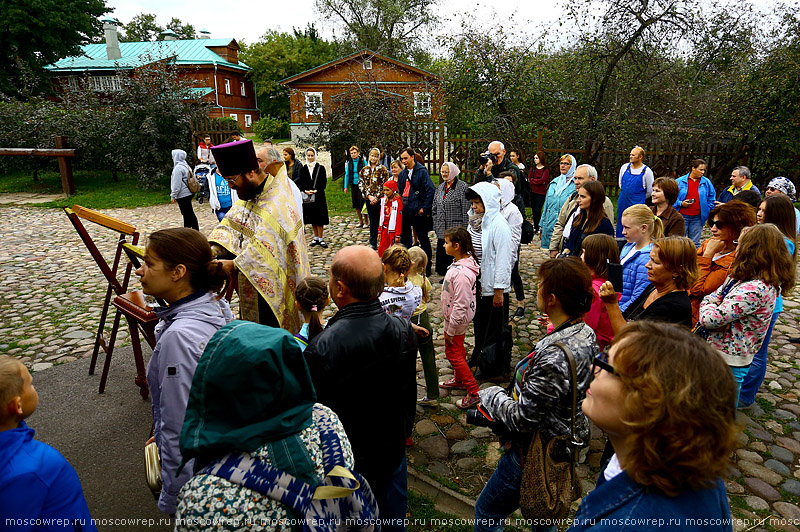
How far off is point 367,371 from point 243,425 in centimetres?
93

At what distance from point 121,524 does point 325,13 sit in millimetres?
44961

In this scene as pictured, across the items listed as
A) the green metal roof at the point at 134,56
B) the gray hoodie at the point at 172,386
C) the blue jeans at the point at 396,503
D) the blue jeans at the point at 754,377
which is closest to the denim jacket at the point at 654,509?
the blue jeans at the point at 396,503

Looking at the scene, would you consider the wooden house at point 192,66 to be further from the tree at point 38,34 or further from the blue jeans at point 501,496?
the blue jeans at point 501,496

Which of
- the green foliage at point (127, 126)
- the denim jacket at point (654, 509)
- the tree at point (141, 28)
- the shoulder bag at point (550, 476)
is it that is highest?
the tree at point (141, 28)

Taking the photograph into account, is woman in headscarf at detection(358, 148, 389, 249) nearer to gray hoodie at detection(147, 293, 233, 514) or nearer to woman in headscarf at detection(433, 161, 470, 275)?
woman in headscarf at detection(433, 161, 470, 275)

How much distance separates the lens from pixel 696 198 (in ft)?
25.2

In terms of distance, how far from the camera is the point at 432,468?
355 cm

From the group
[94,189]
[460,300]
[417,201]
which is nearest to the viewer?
[460,300]

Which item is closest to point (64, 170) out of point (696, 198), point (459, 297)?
point (459, 297)

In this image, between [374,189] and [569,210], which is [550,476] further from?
[374,189]

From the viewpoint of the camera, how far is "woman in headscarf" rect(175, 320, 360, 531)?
1.34 metres

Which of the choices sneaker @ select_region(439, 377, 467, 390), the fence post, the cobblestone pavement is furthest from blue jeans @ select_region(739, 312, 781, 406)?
the fence post

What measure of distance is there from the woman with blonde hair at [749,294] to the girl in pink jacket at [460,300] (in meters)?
1.84

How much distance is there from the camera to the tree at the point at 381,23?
39.7 m
